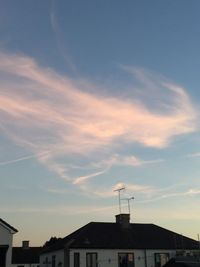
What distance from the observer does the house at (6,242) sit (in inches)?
1594

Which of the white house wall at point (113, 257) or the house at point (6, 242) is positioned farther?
the white house wall at point (113, 257)

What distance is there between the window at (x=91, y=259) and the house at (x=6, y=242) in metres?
12.0

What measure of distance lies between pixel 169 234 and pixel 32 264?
3884cm

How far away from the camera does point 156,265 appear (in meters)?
53.0

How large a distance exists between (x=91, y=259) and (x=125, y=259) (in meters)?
4.14

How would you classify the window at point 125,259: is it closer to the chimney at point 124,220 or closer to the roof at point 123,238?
the roof at point 123,238

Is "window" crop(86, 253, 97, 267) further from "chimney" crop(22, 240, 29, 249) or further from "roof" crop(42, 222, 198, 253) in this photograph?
"chimney" crop(22, 240, 29, 249)

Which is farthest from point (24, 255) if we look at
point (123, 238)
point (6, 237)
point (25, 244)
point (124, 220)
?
point (6, 237)

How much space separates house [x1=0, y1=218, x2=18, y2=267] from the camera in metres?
40.5

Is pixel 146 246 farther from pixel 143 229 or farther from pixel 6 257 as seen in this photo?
pixel 6 257

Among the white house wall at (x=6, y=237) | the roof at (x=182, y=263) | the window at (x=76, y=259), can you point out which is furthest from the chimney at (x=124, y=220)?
the roof at (x=182, y=263)

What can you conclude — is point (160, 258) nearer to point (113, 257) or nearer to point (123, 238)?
point (123, 238)

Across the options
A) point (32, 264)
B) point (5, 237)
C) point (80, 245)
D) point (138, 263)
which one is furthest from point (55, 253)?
point (32, 264)

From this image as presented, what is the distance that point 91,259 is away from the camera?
50.8 metres
